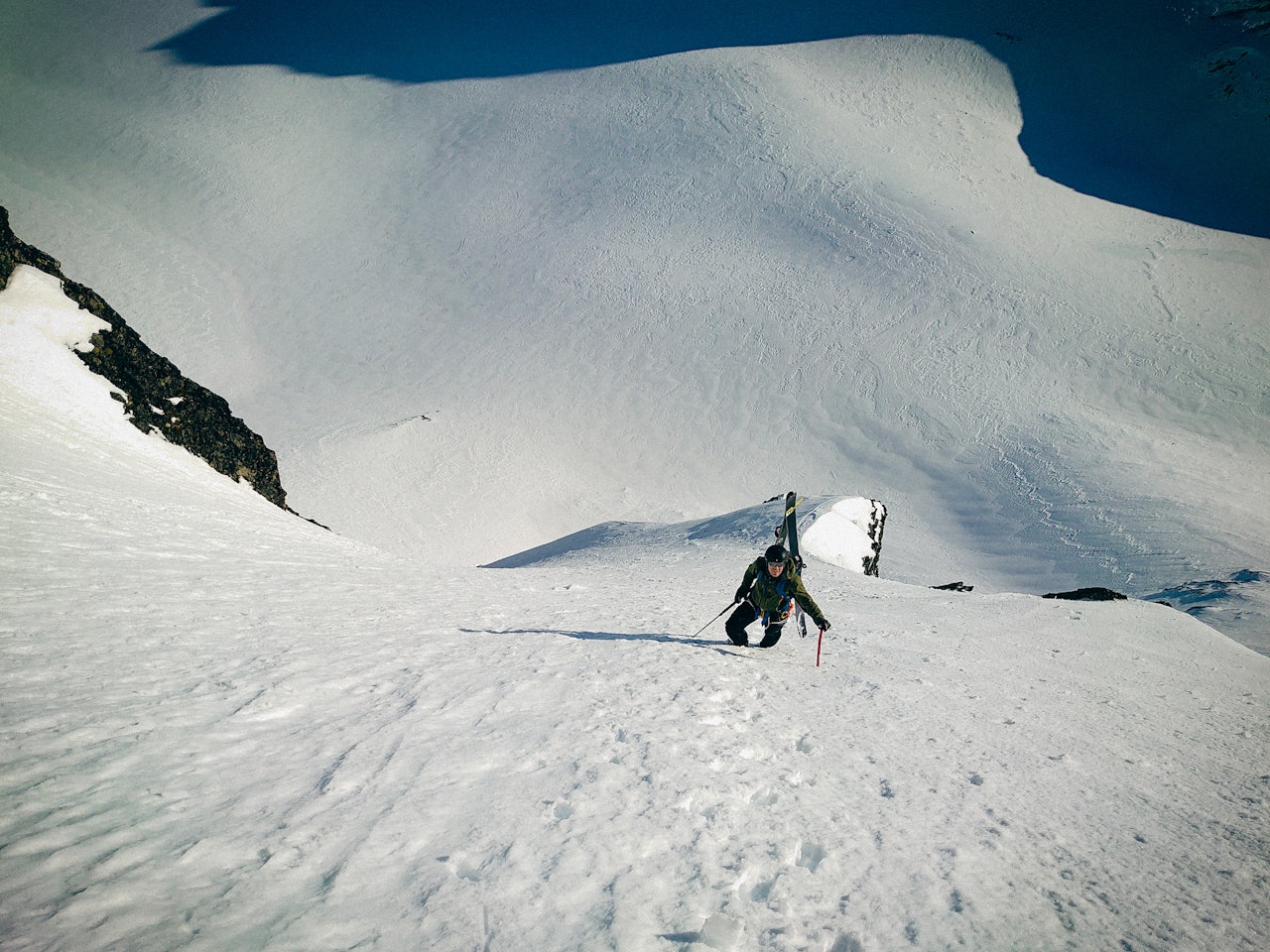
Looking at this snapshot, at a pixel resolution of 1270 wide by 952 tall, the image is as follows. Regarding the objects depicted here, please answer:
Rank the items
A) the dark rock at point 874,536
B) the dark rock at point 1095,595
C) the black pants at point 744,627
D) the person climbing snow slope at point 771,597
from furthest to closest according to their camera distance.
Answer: the dark rock at point 874,536 < the dark rock at point 1095,595 < the black pants at point 744,627 < the person climbing snow slope at point 771,597

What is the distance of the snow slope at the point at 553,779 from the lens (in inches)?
104

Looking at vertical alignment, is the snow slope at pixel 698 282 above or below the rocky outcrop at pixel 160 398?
above

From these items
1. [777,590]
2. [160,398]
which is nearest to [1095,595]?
[777,590]

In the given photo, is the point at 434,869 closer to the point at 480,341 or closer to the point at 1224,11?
the point at 480,341

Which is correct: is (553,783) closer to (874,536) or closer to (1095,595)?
(1095,595)

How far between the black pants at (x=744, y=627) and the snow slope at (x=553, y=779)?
20 centimetres

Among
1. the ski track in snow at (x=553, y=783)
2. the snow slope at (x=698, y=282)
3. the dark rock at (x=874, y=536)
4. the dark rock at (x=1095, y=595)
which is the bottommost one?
the ski track in snow at (x=553, y=783)

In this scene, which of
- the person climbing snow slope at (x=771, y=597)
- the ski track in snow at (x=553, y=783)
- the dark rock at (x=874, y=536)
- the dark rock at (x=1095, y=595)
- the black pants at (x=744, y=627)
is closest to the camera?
the ski track in snow at (x=553, y=783)

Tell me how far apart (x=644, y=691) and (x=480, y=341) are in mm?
29783

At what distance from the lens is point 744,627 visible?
650cm

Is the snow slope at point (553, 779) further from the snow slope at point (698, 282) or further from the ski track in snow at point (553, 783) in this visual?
the snow slope at point (698, 282)

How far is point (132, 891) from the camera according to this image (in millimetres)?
2482

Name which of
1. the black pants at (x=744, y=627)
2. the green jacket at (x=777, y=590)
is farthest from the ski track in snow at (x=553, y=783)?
the green jacket at (x=777, y=590)

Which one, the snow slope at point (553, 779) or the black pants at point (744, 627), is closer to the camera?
the snow slope at point (553, 779)
